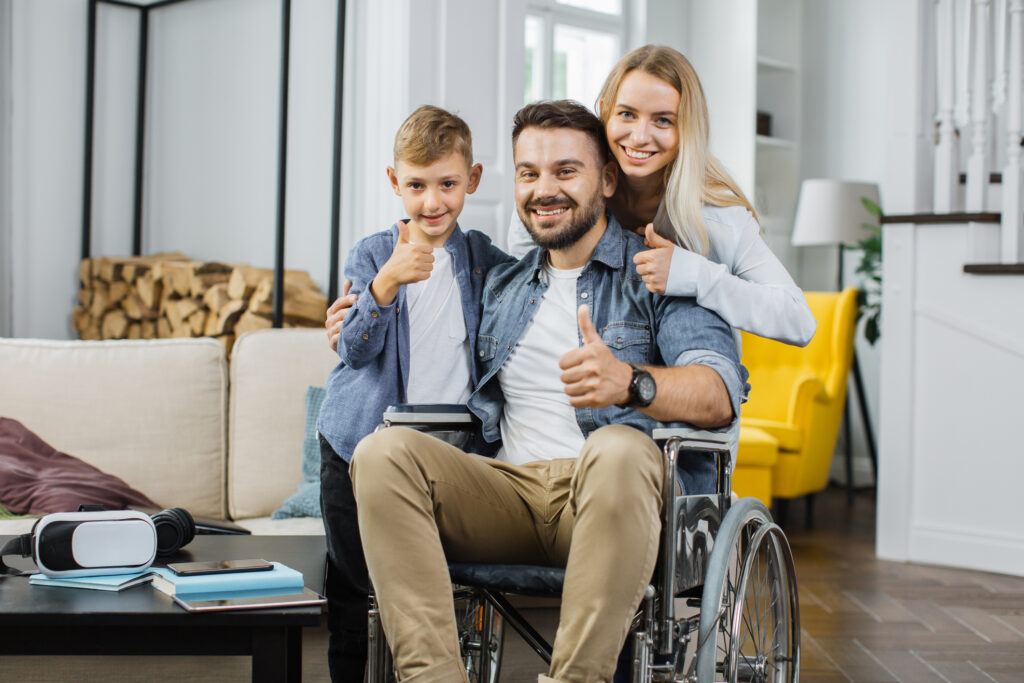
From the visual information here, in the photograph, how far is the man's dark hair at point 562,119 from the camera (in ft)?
5.99

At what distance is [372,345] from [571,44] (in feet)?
12.8

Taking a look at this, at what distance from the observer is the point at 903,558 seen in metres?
3.62

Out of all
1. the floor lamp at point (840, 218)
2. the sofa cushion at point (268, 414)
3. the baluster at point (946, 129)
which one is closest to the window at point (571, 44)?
the floor lamp at point (840, 218)

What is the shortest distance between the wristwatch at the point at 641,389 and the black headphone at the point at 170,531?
2.62ft

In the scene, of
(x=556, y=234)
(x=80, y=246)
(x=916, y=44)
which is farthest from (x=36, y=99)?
(x=916, y=44)

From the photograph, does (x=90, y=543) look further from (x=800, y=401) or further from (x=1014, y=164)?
(x=1014, y=164)

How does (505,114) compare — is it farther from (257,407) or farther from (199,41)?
(199,41)

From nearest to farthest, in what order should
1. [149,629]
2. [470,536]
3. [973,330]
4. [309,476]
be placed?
[149,629], [470,536], [309,476], [973,330]

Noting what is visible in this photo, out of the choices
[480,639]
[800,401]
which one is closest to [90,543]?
[480,639]

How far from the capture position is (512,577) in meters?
1.59

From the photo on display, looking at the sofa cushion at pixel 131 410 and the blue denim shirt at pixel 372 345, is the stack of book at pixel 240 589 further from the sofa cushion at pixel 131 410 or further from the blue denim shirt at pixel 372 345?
the sofa cushion at pixel 131 410

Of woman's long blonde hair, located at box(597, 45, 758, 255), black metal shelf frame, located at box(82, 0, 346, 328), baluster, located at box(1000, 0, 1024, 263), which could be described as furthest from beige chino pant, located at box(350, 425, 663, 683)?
baluster, located at box(1000, 0, 1024, 263)

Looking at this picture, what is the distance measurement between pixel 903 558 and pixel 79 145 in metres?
3.44

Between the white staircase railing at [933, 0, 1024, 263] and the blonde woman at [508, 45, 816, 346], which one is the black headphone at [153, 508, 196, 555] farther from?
the white staircase railing at [933, 0, 1024, 263]
